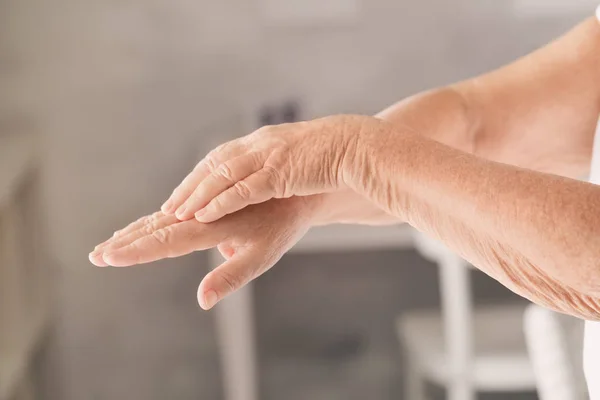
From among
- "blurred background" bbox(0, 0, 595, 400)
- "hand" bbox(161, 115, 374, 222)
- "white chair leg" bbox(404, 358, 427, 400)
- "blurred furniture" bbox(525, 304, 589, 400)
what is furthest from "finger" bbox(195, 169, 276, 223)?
"white chair leg" bbox(404, 358, 427, 400)

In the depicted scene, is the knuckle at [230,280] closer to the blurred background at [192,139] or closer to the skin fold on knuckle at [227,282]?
the skin fold on knuckle at [227,282]

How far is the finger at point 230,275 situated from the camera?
91 cm

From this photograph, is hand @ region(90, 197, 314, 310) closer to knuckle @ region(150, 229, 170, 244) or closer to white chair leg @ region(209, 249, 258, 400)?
knuckle @ region(150, 229, 170, 244)

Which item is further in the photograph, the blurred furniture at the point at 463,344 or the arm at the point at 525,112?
the blurred furniture at the point at 463,344

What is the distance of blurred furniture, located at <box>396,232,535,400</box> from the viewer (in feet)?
6.48

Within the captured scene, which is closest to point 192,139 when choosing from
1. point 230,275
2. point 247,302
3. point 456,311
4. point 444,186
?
point 247,302

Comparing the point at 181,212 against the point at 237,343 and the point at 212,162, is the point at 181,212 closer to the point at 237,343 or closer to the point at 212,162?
the point at 212,162

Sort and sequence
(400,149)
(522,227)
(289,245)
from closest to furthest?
(522,227) < (400,149) < (289,245)

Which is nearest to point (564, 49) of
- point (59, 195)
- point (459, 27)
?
point (459, 27)

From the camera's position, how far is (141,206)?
2.43 metres

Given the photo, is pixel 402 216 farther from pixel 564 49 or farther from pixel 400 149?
pixel 564 49

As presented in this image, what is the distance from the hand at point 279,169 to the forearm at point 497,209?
0.03 meters

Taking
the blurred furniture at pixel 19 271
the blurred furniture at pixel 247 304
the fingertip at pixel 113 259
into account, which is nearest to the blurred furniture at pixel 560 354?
the fingertip at pixel 113 259

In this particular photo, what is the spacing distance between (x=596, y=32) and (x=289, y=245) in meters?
0.50
